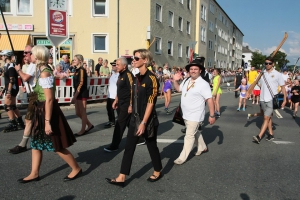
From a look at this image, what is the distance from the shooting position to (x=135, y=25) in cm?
2309

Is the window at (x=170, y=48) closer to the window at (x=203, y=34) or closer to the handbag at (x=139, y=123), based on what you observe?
the window at (x=203, y=34)

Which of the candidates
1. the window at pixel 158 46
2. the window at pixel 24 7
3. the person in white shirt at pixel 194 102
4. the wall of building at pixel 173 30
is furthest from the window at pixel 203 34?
the person in white shirt at pixel 194 102

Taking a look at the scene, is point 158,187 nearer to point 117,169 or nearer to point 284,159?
point 117,169

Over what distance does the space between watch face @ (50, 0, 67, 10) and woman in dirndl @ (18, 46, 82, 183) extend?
28.5 feet

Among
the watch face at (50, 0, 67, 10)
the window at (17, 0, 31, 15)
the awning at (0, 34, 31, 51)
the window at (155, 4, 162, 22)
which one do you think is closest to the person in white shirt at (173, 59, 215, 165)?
the watch face at (50, 0, 67, 10)

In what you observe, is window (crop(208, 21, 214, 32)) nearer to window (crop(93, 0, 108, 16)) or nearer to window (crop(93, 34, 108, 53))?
window (crop(93, 0, 108, 16))

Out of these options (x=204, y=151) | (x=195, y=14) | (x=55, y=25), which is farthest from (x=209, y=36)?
(x=204, y=151)

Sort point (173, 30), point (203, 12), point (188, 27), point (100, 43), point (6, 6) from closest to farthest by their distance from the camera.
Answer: point (6, 6) → point (100, 43) → point (173, 30) → point (188, 27) → point (203, 12)

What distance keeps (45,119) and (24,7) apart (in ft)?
72.7

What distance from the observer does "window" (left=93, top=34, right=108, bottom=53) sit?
76.1ft

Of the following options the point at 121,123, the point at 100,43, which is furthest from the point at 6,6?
the point at 121,123

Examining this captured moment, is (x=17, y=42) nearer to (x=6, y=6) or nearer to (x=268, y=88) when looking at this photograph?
(x=6, y=6)

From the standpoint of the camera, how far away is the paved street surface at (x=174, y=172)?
3.60 metres

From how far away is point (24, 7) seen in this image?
22.7 meters
